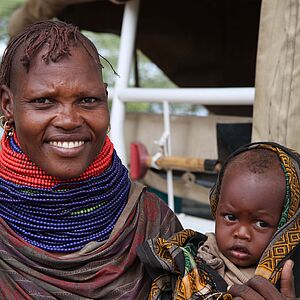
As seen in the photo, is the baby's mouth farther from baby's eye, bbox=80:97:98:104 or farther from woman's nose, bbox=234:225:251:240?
baby's eye, bbox=80:97:98:104

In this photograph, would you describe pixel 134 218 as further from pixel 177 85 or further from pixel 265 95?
pixel 177 85

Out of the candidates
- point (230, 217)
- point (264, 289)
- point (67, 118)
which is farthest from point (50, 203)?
point (264, 289)

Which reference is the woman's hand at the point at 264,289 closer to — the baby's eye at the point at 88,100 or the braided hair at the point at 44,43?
the baby's eye at the point at 88,100

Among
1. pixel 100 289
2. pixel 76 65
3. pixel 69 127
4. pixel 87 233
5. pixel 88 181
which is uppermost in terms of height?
pixel 76 65

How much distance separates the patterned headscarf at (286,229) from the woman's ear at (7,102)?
0.75 meters

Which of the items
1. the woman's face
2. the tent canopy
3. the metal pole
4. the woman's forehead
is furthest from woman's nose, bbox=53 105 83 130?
the tent canopy

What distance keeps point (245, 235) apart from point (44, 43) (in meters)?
0.77

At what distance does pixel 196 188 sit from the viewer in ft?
11.5

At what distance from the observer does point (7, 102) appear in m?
2.01

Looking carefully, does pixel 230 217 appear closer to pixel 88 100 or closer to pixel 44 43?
pixel 88 100

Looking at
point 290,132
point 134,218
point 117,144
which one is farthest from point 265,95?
point 117,144

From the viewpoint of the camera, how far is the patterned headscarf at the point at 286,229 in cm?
188

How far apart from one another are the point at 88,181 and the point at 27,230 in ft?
0.72

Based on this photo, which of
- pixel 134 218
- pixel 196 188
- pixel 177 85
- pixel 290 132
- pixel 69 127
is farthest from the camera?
pixel 177 85
